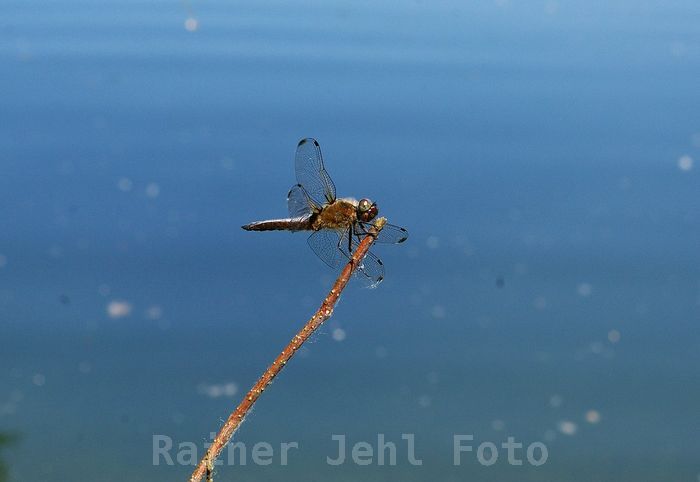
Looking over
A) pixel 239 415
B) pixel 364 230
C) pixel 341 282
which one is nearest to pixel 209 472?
pixel 239 415

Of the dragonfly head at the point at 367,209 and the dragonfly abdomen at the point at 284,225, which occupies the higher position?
the dragonfly abdomen at the point at 284,225

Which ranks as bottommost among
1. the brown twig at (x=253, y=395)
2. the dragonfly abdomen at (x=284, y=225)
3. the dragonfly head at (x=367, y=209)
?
the brown twig at (x=253, y=395)

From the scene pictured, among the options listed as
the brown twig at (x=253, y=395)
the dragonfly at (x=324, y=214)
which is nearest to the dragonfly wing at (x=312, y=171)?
the dragonfly at (x=324, y=214)

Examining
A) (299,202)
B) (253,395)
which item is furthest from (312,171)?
(253,395)

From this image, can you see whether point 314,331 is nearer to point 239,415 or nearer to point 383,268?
point 239,415

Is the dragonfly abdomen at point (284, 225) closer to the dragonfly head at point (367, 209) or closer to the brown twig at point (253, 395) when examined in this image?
the dragonfly head at point (367, 209)
